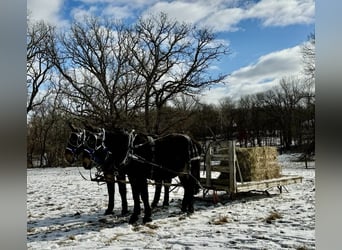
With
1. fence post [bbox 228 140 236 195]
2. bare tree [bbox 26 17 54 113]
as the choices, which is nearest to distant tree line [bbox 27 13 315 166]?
bare tree [bbox 26 17 54 113]

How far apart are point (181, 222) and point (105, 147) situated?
0.55 metres

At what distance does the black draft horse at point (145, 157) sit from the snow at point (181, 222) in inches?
5.7

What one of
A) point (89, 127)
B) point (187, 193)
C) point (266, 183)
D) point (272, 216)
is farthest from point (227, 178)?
point (89, 127)

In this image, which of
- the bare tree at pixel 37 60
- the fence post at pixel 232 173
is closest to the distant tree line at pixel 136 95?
the bare tree at pixel 37 60

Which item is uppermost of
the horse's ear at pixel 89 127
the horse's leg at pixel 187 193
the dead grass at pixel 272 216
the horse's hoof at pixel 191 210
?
the horse's ear at pixel 89 127

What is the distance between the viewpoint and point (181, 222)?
1692mm

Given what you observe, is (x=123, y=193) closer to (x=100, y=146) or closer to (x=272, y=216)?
(x=100, y=146)

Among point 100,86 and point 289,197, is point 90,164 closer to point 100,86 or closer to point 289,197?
point 100,86

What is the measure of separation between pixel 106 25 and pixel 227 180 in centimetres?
132

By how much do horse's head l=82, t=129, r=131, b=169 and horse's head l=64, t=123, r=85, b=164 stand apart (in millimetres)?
33

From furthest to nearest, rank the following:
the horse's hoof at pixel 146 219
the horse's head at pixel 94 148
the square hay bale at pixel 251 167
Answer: the square hay bale at pixel 251 167 < the horse's hoof at pixel 146 219 < the horse's head at pixel 94 148

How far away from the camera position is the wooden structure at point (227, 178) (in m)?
2.03

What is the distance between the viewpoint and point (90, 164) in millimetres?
1621

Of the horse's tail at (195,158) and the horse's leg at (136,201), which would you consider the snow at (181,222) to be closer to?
the horse's leg at (136,201)
